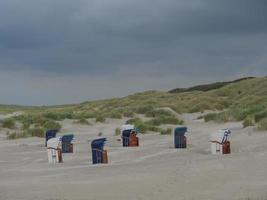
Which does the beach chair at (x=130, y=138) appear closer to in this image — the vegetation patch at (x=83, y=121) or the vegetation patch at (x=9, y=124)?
the vegetation patch at (x=9, y=124)

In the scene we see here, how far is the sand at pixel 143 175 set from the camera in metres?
12.6

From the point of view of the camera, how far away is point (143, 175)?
15.1 meters

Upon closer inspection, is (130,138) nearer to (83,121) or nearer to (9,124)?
(9,124)

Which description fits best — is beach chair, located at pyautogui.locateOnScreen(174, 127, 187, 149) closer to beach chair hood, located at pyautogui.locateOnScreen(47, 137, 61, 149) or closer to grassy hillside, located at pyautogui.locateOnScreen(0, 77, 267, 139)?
grassy hillside, located at pyautogui.locateOnScreen(0, 77, 267, 139)

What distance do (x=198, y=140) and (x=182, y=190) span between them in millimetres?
14547

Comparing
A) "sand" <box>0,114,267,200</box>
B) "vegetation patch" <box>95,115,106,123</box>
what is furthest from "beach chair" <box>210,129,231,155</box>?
"vegetation patch" <box>95,115,106,123</box>

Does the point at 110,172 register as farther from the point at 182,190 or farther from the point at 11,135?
the point at 11,135

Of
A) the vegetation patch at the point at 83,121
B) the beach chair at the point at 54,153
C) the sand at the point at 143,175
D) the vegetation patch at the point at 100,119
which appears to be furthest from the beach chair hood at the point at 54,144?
the vegetation patch at the point at 100,119

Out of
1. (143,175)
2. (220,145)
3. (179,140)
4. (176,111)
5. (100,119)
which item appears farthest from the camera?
(176,111)

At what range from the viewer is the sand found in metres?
12.6

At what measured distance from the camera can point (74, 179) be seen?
15.3 meters

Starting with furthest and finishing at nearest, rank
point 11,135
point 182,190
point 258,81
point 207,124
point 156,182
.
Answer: point 258,81, point 207,124, point 11,135, point 156,182, point 182,190

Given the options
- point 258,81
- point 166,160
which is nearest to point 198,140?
point 166,160

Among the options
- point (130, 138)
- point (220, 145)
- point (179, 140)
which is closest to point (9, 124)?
point (130, 138)
